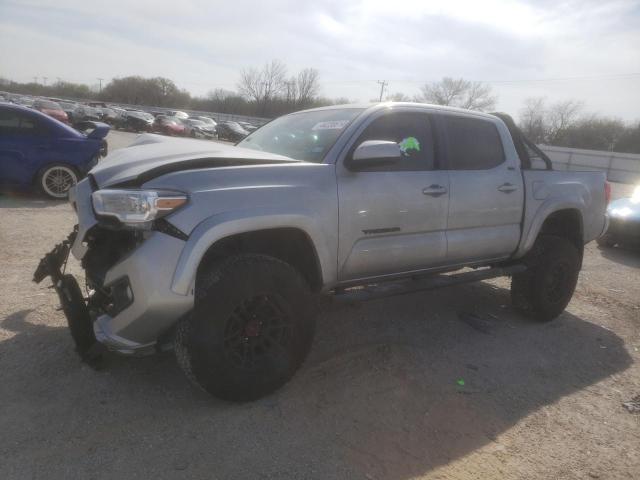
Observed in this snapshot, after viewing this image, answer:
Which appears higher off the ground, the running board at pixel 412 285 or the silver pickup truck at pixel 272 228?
the silver pickup truck at pixel 272 228

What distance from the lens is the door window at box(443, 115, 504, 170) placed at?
3777 millimetres

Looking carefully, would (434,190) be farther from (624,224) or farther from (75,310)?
(624,224)

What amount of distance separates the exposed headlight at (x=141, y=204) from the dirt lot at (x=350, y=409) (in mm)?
1116

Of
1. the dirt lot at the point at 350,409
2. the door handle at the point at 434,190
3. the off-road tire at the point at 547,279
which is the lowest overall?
the dirt lot at the point at 350,409

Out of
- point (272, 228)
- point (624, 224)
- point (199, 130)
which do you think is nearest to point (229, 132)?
point (199, 130)

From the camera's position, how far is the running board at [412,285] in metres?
3.16

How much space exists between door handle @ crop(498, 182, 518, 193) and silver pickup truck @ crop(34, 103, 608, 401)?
0.06 ft

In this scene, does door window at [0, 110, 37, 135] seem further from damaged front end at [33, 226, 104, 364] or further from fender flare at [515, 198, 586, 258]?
fender flare at [515, 198, 586, 258]

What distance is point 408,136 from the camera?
11.6 feet

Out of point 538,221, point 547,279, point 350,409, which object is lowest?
point 350,409

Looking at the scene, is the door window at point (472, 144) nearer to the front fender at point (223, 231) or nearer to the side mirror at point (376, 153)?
the side mirror at point (376, 153)

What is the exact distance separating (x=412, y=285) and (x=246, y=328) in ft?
4.62

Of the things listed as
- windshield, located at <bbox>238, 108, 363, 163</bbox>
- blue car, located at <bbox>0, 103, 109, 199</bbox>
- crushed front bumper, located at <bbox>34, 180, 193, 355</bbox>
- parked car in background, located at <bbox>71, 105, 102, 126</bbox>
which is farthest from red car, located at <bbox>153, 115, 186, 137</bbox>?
crushed front bumper, located at <bbox>34, 180, 193, 355</bbox>

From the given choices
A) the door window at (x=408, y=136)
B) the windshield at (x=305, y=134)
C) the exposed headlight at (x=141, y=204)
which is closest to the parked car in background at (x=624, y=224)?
the door window at (x=408, y=136)
